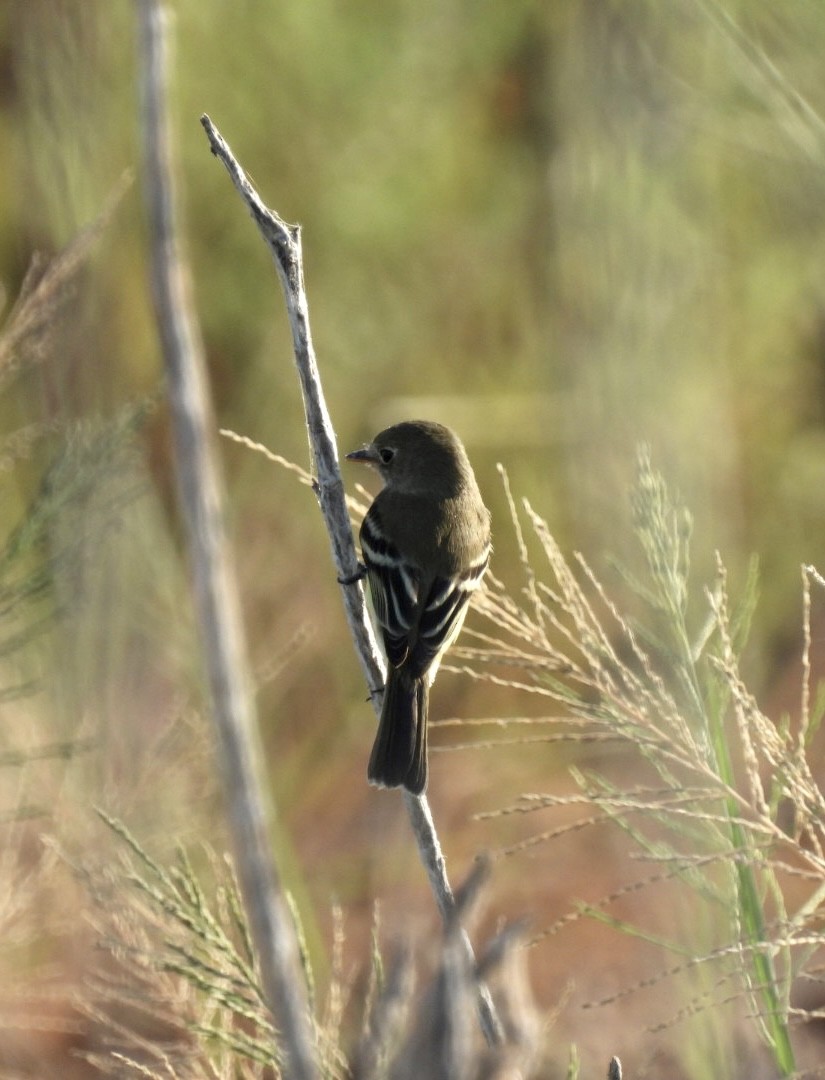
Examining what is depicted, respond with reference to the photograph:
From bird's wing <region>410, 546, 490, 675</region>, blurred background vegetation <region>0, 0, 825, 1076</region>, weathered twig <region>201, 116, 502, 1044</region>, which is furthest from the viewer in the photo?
blurred background vegetation <region>0, 0, 825, 1076</region>

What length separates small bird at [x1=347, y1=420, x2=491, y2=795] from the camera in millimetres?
2971

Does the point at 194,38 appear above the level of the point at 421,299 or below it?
above

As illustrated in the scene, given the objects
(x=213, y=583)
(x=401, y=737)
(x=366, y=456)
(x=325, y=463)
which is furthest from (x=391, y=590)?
(x=213, y=583)

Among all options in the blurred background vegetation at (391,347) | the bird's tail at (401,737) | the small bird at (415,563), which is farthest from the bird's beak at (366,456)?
the bird's tail at (401,737)

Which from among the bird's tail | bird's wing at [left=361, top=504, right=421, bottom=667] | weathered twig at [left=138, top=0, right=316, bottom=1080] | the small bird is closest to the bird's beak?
the small bird

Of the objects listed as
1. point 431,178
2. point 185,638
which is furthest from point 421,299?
point 185,638

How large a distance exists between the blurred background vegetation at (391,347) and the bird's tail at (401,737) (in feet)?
1.75

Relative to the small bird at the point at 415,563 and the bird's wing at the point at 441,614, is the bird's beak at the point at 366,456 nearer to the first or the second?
the small bird at the point at 415,563

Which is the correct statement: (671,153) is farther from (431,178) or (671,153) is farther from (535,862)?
(535,862)

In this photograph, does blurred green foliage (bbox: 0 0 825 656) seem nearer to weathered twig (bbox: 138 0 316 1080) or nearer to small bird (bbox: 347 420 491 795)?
small bird (bbox: 347 420 491 795)

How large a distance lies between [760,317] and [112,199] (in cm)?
477

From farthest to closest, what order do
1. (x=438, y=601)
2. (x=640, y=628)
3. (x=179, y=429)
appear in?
(x=438, y=601), (x=640, y=628), (x=179, y=429)

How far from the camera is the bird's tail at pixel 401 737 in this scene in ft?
8.35

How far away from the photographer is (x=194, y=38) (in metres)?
6.00
